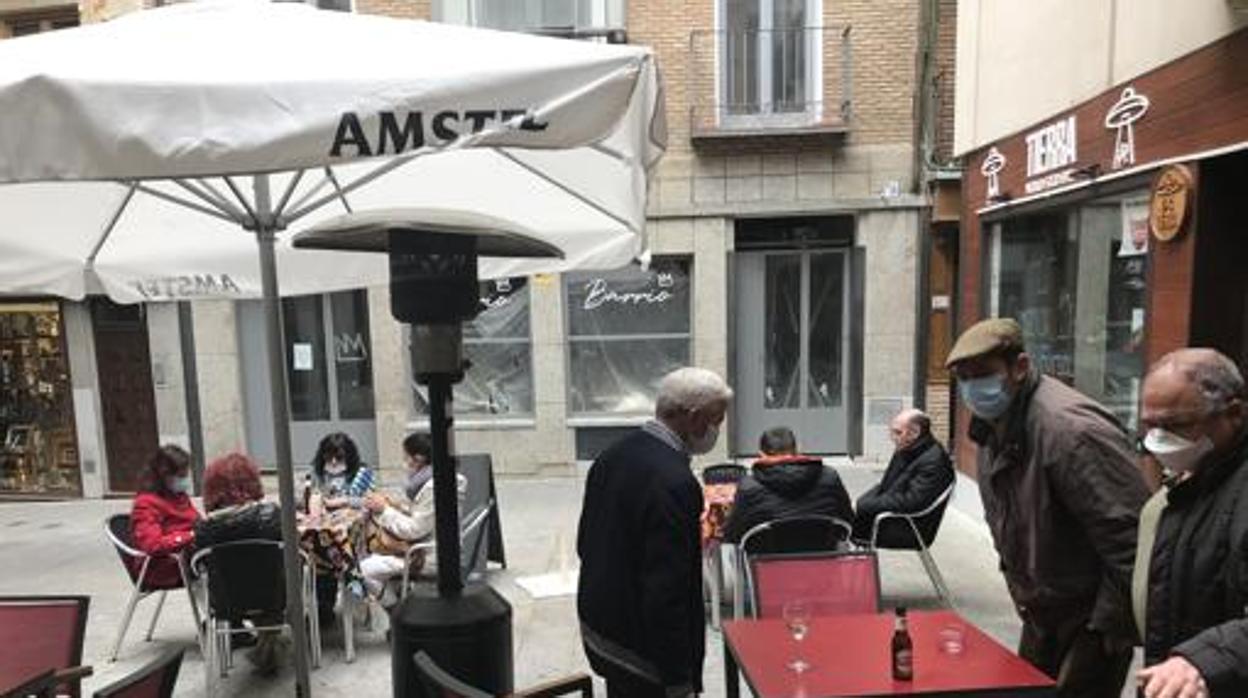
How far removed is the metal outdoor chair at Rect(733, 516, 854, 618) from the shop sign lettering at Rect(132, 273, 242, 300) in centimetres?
298

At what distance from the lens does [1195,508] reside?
219 cm

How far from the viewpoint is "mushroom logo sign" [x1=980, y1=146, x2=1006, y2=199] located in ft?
25.5

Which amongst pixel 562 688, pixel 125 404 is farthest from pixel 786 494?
pixel 125 404

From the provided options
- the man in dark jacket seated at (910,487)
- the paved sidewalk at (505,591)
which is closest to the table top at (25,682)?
the paved sidewalk at (505,591)

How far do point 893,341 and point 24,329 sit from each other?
10.4 meters

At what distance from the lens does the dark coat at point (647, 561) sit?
2799 millimetres

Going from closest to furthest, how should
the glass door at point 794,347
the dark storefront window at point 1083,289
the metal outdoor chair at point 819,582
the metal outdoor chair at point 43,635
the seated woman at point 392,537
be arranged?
the metal outdoor chair at point 43,635 → the metal outdoor chair at point 819,582 → the seated woman at point 392,537 → the dark storefront window at point 1083,289 → the glass door at point 794,347

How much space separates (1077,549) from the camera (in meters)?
2.91

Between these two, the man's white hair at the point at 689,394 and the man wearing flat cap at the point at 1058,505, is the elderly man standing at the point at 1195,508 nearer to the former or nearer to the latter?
the man wearing flat cap at the point at 1058,505

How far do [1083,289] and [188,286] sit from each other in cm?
594

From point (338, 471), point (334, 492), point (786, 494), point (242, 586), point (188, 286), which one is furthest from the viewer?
point (338, 471)

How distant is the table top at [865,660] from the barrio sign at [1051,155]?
4424 mm

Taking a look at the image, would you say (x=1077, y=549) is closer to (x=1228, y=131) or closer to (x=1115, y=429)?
(x=1115, y=429)

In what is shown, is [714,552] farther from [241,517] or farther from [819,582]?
[241,517]
